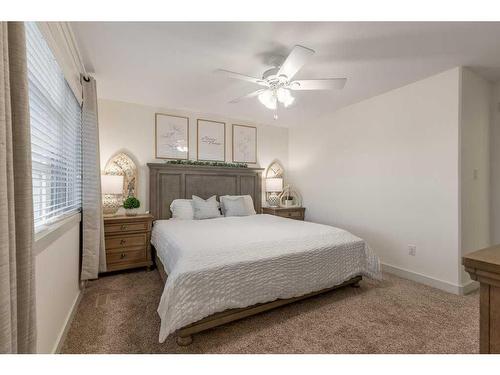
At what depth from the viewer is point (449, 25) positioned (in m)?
1.82

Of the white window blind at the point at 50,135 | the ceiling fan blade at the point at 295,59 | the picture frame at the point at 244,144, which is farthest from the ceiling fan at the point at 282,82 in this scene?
the picture frame at the point at 244,144

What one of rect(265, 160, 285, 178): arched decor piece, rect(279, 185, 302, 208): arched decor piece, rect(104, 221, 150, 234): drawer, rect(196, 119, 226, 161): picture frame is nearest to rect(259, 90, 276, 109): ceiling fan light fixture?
rect(196, 119, 226, 161): picture frame

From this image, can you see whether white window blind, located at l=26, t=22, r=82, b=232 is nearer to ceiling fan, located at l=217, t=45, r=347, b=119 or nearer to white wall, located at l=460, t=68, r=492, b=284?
ceiling fan, located at l=217, t=45, r=347, b=119

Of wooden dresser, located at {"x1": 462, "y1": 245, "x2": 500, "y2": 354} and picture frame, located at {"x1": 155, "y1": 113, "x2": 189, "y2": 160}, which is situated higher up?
picture frame, located at {"x1": 155, "y1": 113, "x2": 189, "y2": 160}

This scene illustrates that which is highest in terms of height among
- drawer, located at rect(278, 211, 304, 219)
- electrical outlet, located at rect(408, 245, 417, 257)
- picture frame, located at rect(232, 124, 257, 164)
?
picture frame, located at rect(232, 124, 257, 164)

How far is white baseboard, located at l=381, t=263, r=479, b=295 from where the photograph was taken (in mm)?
2449

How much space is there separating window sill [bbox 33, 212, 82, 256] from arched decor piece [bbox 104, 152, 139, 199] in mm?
1545

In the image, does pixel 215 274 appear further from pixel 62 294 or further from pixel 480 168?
pixel 480 168

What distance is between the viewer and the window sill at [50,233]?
121 cm

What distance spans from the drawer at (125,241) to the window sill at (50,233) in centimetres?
102

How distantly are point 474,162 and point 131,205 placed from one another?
4.24 meters

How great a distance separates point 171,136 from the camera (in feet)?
12.6

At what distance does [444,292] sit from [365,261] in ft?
3.01
